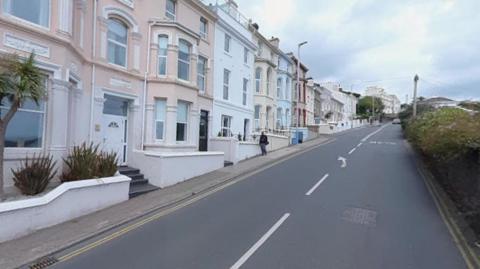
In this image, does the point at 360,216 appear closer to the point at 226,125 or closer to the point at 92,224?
the point at 92,224

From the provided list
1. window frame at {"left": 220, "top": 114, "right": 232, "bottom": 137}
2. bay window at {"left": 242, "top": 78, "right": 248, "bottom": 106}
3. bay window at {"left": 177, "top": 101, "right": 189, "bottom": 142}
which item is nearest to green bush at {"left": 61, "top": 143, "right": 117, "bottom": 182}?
bay window at {"left": 177, "top": 101, "right": 189, "bottom": 142}

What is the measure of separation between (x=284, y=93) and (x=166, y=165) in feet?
85.1

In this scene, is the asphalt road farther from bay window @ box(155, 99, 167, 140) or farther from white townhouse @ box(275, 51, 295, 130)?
white townhouse @ box(275, 51, 295, 130)

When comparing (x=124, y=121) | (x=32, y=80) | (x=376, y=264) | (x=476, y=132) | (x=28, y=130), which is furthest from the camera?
(x=124, y=121)

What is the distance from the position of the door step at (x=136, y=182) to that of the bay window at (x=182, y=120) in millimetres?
3850

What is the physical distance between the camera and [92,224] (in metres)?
8.54

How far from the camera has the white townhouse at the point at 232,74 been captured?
2248 centimetres

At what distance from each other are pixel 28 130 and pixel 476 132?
12293mm

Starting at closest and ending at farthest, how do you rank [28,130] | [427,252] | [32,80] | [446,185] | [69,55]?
[427,252] → [32,80] → [28,130] → [69,55] → [446,185]

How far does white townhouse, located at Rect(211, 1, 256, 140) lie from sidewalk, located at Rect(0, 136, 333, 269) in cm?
863

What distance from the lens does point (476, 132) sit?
9023mm

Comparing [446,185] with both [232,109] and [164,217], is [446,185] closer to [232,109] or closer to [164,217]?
[164,217]

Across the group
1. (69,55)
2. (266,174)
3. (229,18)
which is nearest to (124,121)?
(69,55)

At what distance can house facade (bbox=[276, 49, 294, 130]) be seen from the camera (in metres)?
36.7
